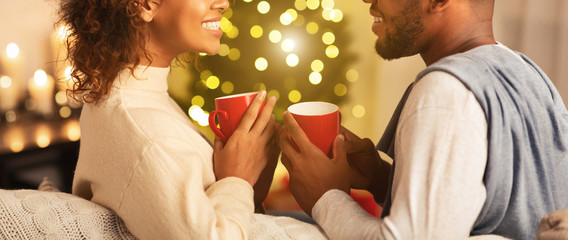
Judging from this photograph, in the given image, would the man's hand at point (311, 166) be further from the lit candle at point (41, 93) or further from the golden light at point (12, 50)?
the golden light at point (12, 50)

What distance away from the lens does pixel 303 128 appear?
1.08 metres

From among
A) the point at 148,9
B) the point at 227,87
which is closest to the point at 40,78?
the point at 227,87

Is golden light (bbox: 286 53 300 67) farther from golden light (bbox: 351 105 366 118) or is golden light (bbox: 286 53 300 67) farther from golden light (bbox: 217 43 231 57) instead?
golden light (bbox: 351 105 366 118)

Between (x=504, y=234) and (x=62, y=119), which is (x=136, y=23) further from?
(x=62, y=119)

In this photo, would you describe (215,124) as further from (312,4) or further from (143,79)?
(312,4)

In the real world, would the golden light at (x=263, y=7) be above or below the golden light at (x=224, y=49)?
above

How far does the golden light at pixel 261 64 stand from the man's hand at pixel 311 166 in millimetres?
1328

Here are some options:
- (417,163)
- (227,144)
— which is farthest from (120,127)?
(417,163)

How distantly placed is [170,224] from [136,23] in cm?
48

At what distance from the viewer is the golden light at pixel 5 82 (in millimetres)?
2465

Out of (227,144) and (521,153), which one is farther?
(227,144)

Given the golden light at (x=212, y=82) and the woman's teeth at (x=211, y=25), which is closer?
the woman's teeth at (x=211, y=25)

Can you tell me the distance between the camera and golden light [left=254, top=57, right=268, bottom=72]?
2.41 meters

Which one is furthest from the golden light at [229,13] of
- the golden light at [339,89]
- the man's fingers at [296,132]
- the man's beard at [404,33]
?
the man's fingers at [296,132]
